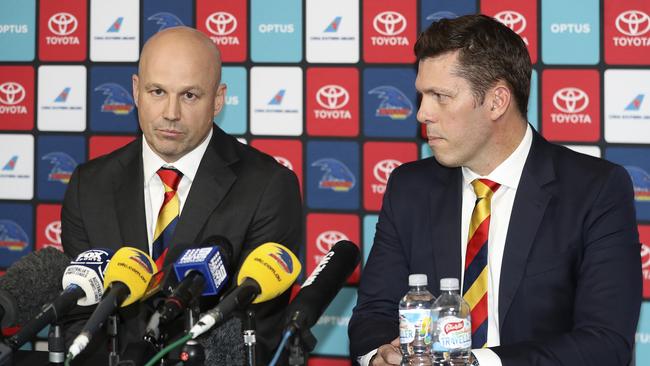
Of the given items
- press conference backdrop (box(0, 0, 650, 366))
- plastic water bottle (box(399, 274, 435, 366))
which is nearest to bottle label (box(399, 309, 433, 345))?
plastic water bottle (box(399, 274, 435, 366))

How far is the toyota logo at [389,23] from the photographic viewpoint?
3979 millimetres

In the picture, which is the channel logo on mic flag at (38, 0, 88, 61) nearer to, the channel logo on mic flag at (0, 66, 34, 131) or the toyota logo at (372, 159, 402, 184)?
the channel logo on mic flag at (0, 66, 34, 131)

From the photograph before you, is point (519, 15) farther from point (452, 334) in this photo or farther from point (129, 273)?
point (129, 273)

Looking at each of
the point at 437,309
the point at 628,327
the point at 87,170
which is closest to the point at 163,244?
the point at 87,170

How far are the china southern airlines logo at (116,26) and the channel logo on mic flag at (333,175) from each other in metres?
1.03

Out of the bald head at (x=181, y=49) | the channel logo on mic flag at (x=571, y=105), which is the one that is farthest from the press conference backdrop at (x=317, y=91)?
the bald head at (x=181, y=49)

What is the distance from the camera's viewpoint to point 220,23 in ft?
13.6

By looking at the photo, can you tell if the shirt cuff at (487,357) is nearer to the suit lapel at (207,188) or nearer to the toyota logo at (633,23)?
the suit lapel at (207,188)

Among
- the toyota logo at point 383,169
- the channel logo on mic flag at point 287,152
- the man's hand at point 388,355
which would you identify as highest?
the channel logo on mic flag at point 287,152

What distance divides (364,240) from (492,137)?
1.39m

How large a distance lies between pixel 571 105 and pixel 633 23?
407mm

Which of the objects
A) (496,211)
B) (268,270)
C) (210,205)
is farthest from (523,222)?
(268,270)

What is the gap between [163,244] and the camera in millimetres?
2916

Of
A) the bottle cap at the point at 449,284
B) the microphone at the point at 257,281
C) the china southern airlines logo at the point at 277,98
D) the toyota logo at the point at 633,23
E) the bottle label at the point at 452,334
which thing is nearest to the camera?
the microphone at the point at 257,281
